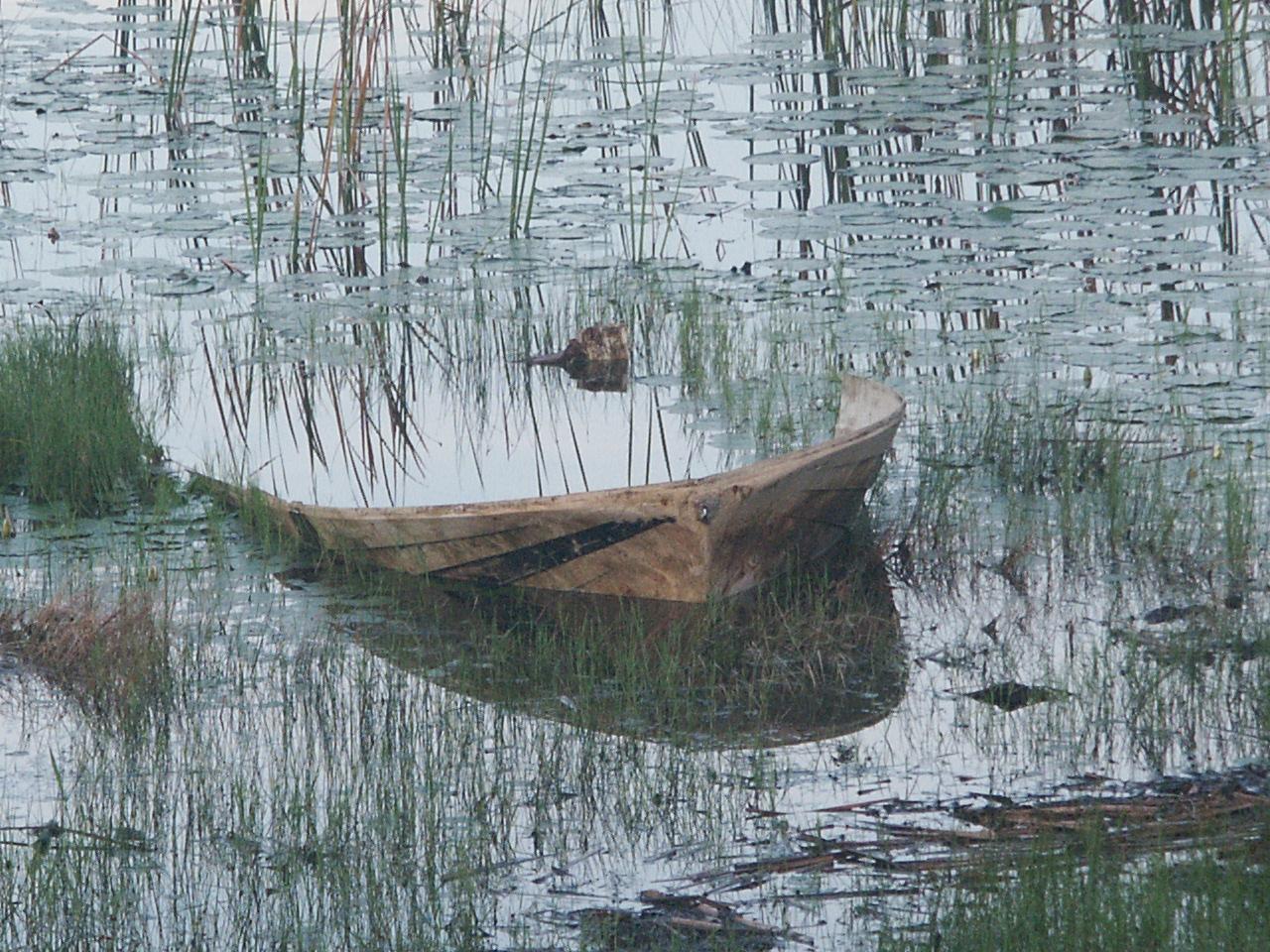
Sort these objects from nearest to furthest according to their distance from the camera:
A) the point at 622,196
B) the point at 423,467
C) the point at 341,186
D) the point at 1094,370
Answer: the point at 423,467, the point at 1094,370, the point at 341,186, the point at 622,196

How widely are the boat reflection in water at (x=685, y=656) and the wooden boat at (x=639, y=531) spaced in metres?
0.07

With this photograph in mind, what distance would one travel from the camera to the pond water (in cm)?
370

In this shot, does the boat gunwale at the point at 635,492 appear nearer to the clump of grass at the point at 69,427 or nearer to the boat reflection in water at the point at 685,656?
the boat reflection in water at the point at 685,656

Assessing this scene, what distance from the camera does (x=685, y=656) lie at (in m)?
4.77

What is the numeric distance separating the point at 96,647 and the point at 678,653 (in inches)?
56.0

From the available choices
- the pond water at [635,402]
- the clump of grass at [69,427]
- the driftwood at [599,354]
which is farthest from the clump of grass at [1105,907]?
the driftwood at [599,354]

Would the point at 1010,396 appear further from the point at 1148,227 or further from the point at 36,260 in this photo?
the point at 36,260

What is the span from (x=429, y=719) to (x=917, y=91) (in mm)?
7892

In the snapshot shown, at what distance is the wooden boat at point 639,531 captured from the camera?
495cm

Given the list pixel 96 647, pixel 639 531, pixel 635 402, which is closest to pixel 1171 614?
pixel 639 531

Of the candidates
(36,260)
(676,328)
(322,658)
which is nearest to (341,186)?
(36,260)

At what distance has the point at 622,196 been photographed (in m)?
10.6

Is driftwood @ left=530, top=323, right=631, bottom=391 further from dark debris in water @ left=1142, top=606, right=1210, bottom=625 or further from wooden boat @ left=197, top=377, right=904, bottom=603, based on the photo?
dark debris in water @ left=1142, top=606, right=1210, bottom=625

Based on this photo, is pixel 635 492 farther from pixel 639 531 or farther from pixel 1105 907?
pixel 1105 907
